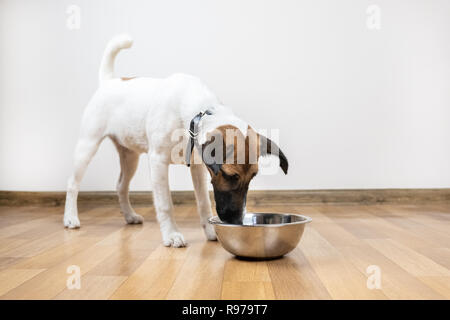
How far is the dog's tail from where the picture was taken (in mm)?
2832

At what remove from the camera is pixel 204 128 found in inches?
75.4

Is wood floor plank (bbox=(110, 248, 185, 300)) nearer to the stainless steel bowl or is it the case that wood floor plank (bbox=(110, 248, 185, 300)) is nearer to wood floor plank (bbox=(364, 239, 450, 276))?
the stainless steel bowl

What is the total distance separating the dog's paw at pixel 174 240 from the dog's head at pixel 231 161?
37cm

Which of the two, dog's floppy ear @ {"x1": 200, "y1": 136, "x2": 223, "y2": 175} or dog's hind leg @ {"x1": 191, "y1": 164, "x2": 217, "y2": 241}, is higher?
dog's floppy ear @ {"x1": 200, "y1": 136, "x2": 223, "y2": 175}

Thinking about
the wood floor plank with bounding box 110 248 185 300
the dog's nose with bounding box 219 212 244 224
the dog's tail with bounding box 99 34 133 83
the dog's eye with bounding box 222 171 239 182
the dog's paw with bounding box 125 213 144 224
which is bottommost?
the dog's paw with bounding box 125 213 144 224

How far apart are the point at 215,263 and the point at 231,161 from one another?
409 millimetres

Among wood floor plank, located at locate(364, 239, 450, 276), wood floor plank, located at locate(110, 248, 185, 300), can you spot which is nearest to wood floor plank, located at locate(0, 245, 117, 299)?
wood floor plank, located at locate(110, 248, 185, 300)

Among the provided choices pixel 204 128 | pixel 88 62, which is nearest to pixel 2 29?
pixel 88 62

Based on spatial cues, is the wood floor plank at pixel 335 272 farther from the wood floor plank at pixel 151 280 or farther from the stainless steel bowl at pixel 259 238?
the wood floor plank at pixel 151 280

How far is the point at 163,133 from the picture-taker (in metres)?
2.20

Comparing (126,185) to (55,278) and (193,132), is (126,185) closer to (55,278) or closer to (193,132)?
(193,132)

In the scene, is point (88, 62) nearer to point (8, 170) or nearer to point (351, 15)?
point (8, 170)

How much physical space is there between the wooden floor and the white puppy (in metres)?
0.18
